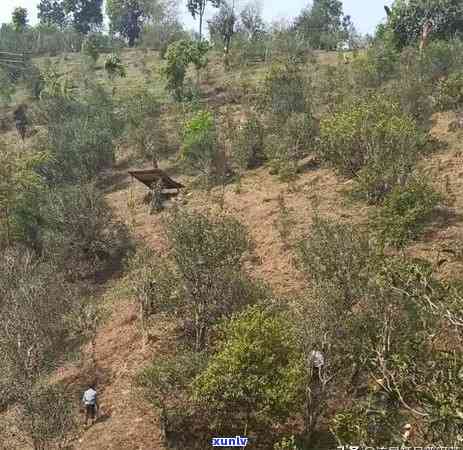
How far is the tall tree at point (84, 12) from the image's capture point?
94.5 m

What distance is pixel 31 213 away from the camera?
101 ft

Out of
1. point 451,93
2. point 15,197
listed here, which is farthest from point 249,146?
point 15,197

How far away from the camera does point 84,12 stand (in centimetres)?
9500

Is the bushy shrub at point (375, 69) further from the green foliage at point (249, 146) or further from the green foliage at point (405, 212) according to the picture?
the green foliage at point (405, 212)

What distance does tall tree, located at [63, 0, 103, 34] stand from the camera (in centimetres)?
9450

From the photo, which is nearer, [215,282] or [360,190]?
[215,282]

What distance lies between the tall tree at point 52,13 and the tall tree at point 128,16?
17.3 metres

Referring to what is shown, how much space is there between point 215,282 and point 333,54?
51.8 m

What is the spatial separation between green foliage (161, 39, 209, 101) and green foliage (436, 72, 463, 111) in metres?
24.0

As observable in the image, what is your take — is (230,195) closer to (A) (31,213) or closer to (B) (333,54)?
(A) (31,213)

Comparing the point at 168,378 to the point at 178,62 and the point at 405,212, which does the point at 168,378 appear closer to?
the point at 405,212

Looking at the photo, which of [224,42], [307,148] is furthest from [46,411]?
[224,42]

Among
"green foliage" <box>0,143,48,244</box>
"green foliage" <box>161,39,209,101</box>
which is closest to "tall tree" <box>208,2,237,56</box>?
"green foliage" <box>161,39,209,101</box>

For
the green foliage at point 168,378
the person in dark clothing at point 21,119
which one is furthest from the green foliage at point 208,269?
the person in dark clothing at point 21,119
